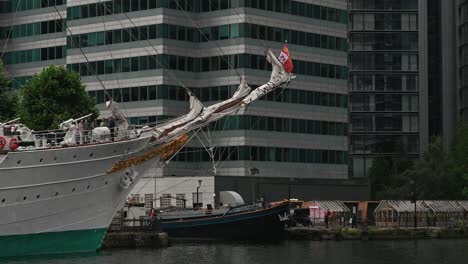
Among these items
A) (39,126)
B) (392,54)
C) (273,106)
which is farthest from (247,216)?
(392,54)

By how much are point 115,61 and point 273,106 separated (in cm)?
1731

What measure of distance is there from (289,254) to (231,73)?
165ft

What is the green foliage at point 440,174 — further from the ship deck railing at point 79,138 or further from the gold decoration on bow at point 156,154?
the ship deck railing at point 79,138

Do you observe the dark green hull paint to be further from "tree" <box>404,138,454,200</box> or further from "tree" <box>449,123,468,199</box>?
"tree" <box>404,138,454,200</box>

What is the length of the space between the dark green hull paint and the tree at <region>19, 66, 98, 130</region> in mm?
28338

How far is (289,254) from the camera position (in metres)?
63.2

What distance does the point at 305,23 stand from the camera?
115688 mm

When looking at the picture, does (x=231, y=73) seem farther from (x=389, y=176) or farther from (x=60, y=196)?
(x=60, y=196)

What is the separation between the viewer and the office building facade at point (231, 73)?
11012 cm

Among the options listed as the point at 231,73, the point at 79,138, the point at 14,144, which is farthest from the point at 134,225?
the point at 231,73

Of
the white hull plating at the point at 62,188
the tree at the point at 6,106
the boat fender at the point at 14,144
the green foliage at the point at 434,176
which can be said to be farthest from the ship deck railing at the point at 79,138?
the green foliage at the point at 434,176

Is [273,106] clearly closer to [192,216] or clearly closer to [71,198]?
[192,216]

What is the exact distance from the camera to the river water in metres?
56.3

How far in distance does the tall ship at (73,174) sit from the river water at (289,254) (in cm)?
136
